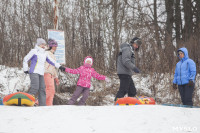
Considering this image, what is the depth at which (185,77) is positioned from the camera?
5469 millimetres

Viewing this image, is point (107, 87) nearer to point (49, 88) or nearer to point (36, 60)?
point (49, 88)

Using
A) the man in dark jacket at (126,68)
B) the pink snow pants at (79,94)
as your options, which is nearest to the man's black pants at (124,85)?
the man in dark jacket at (126,68)

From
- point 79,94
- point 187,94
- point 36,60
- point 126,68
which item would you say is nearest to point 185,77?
point 187,94
